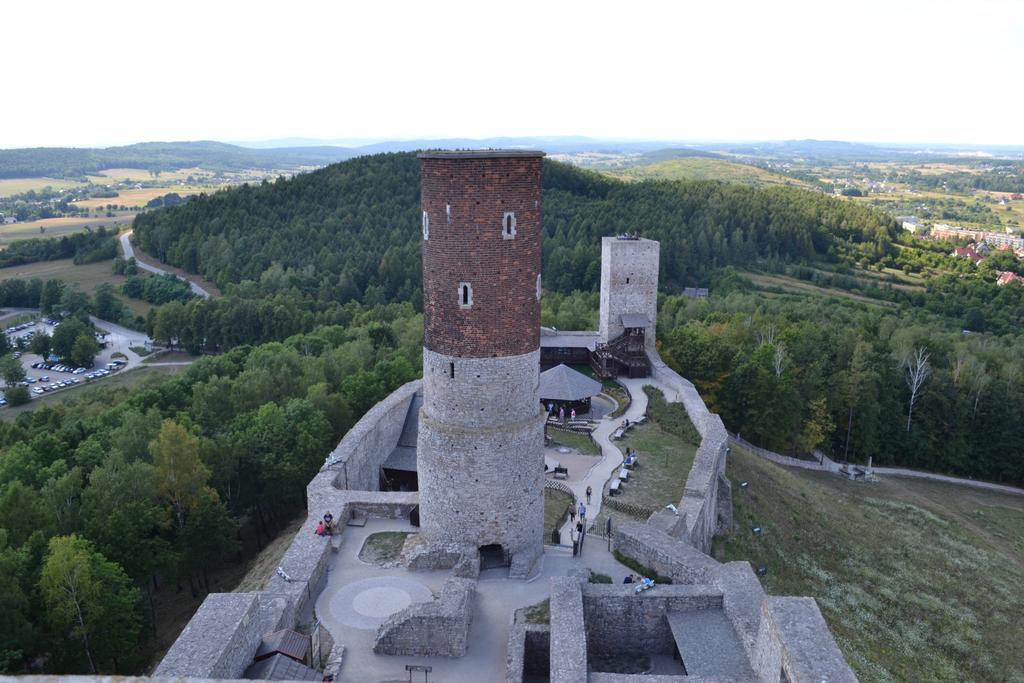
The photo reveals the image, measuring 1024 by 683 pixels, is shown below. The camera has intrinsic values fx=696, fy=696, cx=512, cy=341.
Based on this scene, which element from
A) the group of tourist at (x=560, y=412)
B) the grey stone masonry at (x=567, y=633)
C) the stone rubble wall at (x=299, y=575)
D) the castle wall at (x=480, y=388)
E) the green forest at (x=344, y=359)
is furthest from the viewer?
the group of tourist at (x=560, y=412)

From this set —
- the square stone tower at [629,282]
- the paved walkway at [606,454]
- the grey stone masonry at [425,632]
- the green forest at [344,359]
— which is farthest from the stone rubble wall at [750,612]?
the square stone tower at [629,282]

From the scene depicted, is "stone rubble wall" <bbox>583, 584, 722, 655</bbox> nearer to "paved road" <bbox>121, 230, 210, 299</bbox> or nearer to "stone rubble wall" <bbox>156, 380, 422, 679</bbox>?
"stone rubble wall" <bbox>156, 380, 422, 679</bbox>

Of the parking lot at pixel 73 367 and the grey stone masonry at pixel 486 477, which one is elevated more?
the grey stone masonry at pixel 486 477

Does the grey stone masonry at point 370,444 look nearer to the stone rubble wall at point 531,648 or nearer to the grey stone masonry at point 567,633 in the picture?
the stone rubble wall at point 531,648

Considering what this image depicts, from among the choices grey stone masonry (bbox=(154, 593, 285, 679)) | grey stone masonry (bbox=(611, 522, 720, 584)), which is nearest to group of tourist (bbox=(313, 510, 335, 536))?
grey stone masonry (bbox=(154, 593, 285, 679))

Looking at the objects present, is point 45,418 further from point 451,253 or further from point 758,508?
point 758,508

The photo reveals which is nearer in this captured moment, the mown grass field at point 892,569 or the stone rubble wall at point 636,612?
the stone rubble wall at point 636,612

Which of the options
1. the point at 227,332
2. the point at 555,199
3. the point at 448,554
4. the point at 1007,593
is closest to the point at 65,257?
the point at 227,332
